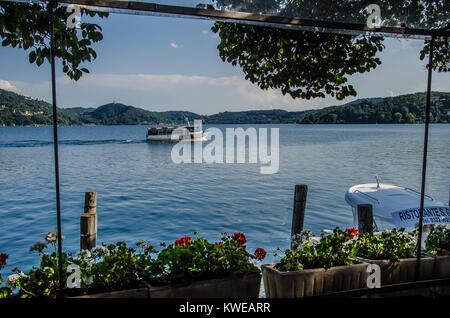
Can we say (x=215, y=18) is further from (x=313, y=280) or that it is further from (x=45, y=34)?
(x=45, y=34)

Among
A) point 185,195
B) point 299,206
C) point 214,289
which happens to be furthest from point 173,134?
point 214,289

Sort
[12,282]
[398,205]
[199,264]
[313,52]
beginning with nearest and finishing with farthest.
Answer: [12,282]
[199,264]
[313,52]
[398,205]

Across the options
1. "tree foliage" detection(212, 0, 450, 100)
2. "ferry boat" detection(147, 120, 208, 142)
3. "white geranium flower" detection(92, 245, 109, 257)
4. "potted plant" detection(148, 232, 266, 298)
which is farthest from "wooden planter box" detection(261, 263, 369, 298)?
"ferry boat" detection(147, 120, 208, 142)

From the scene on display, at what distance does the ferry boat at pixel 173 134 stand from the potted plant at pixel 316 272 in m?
59.4

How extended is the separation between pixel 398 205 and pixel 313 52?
476 centimetres

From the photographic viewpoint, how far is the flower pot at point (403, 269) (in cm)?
291

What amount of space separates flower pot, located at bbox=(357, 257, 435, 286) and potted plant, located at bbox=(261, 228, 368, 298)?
21 centimetres

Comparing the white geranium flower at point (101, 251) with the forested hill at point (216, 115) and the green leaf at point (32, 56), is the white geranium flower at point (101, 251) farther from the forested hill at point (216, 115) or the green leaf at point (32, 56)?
the forested hill at point (216, 115)

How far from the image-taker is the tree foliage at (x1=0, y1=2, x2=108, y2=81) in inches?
137

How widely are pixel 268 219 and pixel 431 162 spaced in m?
22.9

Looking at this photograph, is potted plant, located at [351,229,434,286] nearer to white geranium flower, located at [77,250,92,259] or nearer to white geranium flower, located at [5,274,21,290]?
white geranium flower, located at [77,250,92,259]

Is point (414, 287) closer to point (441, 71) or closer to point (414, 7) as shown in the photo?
point (414, 7)

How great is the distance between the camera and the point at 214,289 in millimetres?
2420
